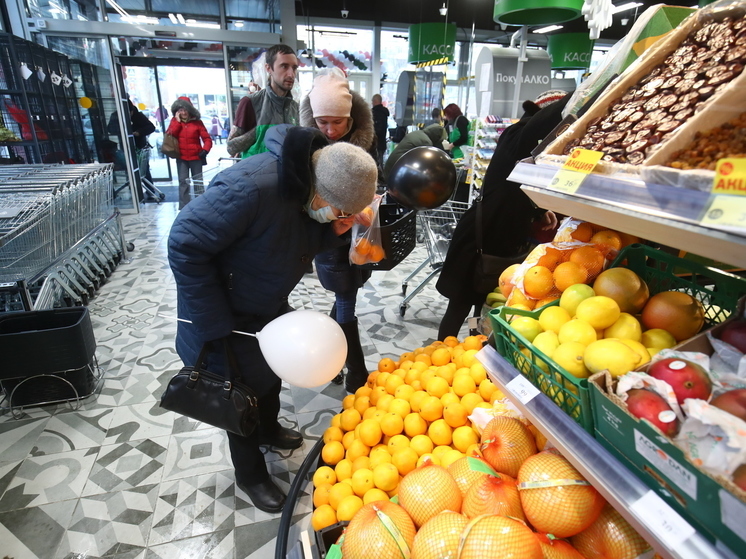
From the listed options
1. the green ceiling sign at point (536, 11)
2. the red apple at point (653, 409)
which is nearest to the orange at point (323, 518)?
the red apple at point (653, 409)

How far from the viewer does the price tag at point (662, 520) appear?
1.98ft

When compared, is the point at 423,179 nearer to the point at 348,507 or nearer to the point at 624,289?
the point at 624,289

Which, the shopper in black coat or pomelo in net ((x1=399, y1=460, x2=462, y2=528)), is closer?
pomelo in net ((x1=399, y1=460, x2=462, y2=528))

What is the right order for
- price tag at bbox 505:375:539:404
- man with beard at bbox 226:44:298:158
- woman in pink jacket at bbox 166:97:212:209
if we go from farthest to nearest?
1. woman in pink jacket at bbox 166:97:212:209
2. man with beard at bbox 226:44:298:158
3. price tag at bbox 505:375:539:404

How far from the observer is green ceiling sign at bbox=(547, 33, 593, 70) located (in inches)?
428

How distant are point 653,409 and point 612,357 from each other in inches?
5.5

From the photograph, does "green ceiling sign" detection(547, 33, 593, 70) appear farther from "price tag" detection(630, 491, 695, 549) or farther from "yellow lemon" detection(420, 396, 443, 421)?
"price tag" detection(630, 491, 695, 549)

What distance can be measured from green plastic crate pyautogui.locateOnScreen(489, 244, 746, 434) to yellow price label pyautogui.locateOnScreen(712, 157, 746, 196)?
37 cm

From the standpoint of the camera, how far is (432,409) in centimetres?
149

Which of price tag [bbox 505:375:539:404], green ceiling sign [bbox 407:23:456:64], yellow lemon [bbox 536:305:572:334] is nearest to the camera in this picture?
price tag [bbox 505:375:539:404]

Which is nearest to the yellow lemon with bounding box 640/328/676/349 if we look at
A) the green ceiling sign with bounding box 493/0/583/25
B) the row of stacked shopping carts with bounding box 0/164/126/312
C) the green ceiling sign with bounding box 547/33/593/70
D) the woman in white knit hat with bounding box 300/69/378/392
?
the woman in white knit hat with bounding box 300/69/378/392

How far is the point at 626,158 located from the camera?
82 cm

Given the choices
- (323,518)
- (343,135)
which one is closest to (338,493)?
(323,518)

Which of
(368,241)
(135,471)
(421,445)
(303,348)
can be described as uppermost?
(368,241)
